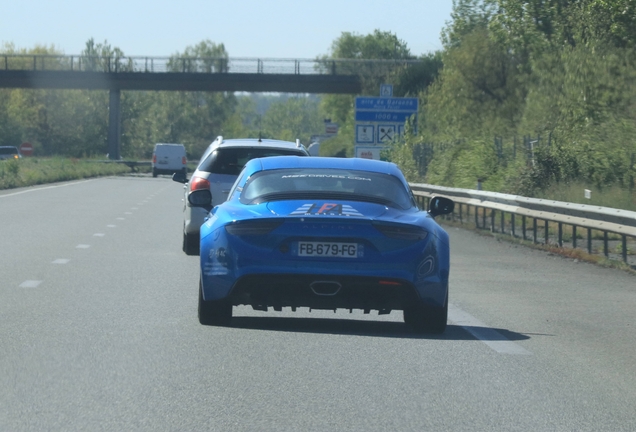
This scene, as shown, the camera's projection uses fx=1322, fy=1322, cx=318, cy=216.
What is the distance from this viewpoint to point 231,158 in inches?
647

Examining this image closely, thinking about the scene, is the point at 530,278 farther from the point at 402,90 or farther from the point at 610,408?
the point at 402,90

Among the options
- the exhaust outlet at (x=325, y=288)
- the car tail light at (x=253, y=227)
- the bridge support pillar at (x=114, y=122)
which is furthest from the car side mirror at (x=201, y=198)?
the bridge support pillar at (x=114, y=122)

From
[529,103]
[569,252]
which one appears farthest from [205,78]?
[569,252]

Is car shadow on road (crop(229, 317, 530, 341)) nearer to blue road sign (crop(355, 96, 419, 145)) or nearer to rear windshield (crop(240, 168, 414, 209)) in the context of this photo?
rear windshield (crop(240, 168, 414, 209))

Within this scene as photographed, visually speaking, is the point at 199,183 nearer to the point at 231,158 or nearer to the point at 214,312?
the point at 231,158

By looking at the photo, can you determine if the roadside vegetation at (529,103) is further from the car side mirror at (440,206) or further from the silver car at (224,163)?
the car side mirror at (440,206)

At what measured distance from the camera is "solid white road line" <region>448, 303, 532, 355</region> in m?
9.27

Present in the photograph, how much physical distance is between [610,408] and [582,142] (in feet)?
77.6

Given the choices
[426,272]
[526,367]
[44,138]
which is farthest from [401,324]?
[44,138]

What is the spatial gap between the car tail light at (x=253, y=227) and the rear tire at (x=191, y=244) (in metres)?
7.43

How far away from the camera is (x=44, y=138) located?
138 m

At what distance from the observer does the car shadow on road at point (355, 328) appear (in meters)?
9.93

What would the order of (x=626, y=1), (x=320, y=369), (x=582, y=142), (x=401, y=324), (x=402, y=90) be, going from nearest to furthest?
(x=320, y=369) → (x=401, y=324) → (x=582, y=142) → (x=626, y=1) → (x=402, y=90)

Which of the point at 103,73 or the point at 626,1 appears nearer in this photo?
the point at 626,1
